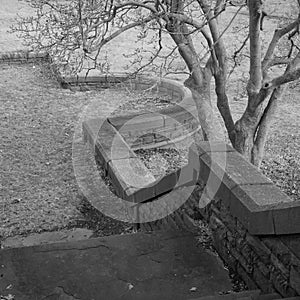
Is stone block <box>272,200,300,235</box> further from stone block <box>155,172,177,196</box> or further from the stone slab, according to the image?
stone block <box>155,172,177,196</box>

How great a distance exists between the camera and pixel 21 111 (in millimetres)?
10008

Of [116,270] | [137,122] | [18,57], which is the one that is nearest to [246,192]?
[116,270]

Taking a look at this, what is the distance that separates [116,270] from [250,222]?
1115mm

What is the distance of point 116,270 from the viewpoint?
13.8 feet

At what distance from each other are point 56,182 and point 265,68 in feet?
9.59

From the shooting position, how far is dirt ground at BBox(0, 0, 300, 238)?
6.59m

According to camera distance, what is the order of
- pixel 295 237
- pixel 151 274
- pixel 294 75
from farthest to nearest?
pixel 294 75 → pixel 151 274 → pixel 295 237

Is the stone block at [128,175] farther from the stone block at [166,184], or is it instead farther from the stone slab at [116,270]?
the stone slab at [116,270]

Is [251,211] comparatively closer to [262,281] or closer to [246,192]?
[246,192]

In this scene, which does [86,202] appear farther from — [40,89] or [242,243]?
[40,89]

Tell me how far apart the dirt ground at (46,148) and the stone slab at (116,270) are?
1.77 m

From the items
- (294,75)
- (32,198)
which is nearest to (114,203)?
(32,198)

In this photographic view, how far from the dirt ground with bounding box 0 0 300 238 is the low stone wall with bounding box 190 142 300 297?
7.46 ft

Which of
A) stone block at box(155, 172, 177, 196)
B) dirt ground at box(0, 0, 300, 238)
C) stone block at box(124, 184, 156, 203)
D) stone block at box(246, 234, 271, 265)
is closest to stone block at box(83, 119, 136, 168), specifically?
dirt ground at box(0, 0, 300, 238)
